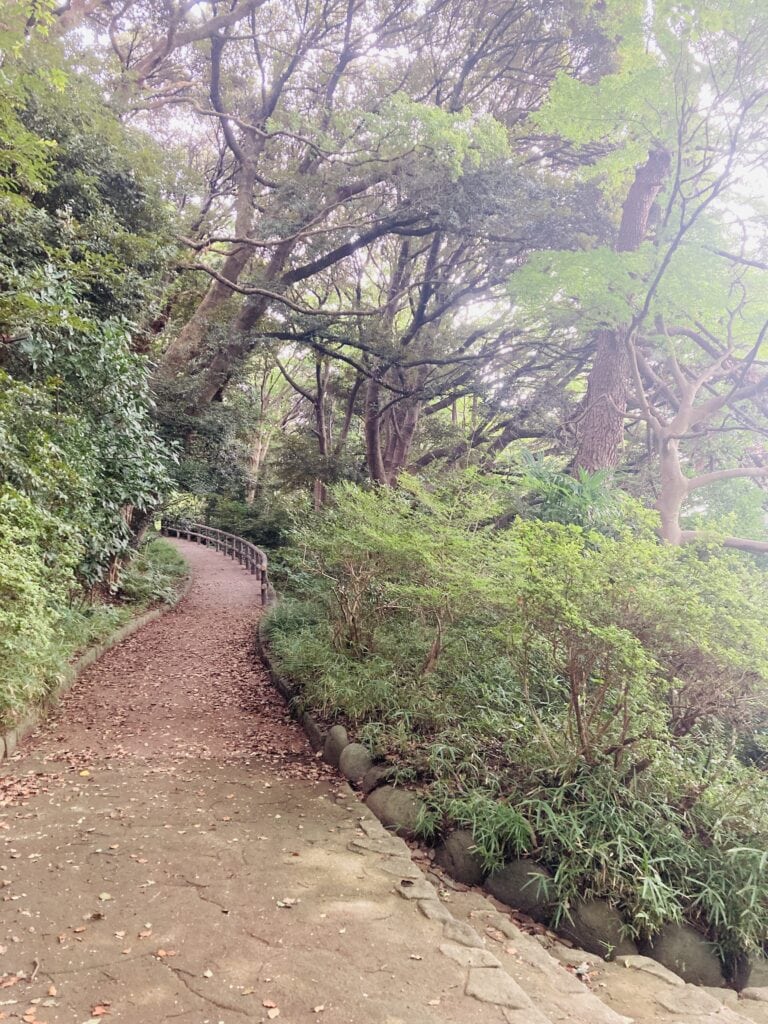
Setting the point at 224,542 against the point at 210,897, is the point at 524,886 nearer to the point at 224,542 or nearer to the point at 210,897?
the point at 210,897

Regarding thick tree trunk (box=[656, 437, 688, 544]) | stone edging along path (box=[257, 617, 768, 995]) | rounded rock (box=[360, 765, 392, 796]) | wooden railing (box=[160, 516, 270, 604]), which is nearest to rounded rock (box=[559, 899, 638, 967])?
stone edging along path (box=[257, 617, 768, 995])

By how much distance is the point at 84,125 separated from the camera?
731 cm

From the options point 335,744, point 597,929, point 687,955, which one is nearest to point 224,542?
point 335,744

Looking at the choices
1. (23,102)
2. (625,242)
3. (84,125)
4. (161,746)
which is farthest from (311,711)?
(625,242)

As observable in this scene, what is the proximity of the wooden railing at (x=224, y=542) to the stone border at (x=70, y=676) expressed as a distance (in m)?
2.79

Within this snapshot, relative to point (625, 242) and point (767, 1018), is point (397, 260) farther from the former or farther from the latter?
point (767, 1018)

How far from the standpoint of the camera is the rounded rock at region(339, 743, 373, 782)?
4.57m

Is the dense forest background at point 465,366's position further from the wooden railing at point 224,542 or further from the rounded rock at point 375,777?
the wooden railing at point 224,542

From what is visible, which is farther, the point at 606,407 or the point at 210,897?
the point at 606,407

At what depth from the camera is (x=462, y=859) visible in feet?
11.8

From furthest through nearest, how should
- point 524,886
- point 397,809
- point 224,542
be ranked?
point 224,542 → point 397,809 → point 524,886

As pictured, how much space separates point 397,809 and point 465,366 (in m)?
10.4

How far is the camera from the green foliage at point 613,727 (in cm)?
333

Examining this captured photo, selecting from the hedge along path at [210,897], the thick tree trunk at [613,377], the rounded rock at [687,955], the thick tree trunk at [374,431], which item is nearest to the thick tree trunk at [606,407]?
the thick tree trunk at [613,377]
